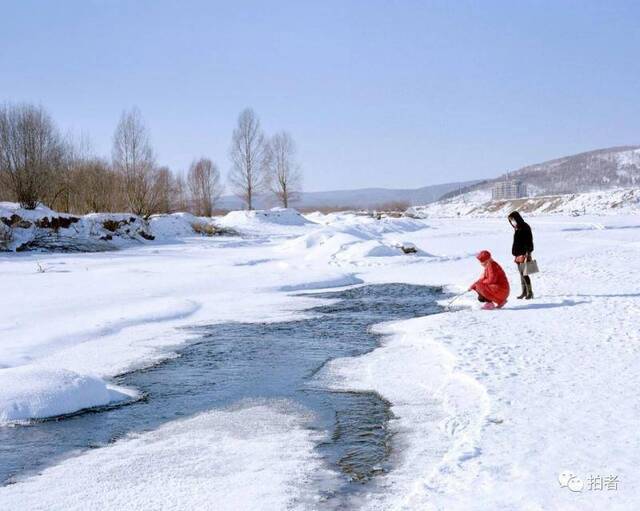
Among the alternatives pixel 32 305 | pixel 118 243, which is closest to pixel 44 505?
pixel 32 305

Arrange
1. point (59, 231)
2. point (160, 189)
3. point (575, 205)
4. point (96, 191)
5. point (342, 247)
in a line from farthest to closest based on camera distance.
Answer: point (575, 205), point (160, 189), point (96, 191), point (59, 231), point (342, 247)

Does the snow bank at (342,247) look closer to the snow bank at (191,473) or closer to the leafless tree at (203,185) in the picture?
the snow bank at (191,473)

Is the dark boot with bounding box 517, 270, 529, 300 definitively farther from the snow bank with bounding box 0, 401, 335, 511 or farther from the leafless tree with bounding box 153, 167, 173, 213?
the leafless tree with bounding box 153, 167, 173, 213

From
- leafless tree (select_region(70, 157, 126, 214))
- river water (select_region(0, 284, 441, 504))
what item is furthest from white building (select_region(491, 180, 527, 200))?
river water (select_region(0, 284, 441, 504))

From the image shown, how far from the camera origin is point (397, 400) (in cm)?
580

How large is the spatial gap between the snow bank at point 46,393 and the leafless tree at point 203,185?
152ft

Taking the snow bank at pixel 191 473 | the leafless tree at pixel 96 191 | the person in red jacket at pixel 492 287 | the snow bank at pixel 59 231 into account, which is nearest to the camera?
the snow bank at pixel 191 473

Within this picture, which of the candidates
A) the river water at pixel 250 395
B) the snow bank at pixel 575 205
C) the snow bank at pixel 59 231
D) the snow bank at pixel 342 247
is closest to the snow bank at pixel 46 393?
the river water at pixel 250 395

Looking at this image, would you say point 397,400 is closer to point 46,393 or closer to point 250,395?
point 250,395

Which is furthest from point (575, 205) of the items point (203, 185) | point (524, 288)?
point (524, 288)

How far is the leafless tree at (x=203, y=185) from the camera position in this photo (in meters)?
52.0

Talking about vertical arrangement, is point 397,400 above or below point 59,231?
below

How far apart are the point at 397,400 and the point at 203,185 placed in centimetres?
4803

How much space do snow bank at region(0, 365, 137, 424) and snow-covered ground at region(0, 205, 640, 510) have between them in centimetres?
1
